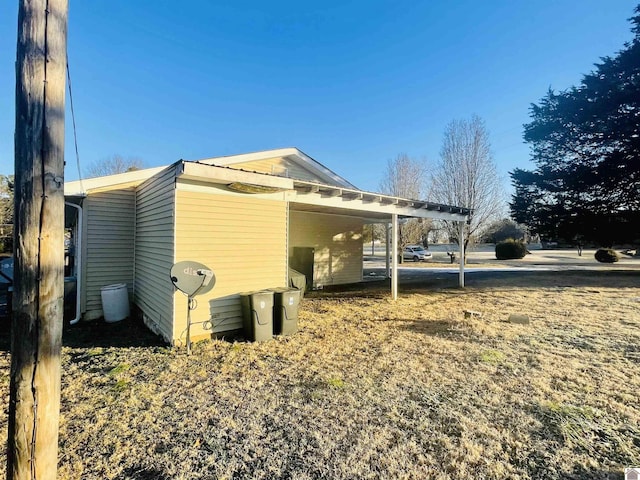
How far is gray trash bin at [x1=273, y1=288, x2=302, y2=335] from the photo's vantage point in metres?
5.75

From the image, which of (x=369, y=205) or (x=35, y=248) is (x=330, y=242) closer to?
(x=369, y=205)

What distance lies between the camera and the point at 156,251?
5.85 metres

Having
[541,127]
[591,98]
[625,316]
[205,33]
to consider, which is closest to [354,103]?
[205,33]

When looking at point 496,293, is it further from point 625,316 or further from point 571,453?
point 571,453

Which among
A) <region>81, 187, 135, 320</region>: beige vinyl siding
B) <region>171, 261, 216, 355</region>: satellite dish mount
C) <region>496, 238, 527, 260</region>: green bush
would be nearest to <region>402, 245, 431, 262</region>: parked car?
<region>496, 238, 527, 260</region>: green bush

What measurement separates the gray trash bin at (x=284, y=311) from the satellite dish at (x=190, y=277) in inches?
52.3

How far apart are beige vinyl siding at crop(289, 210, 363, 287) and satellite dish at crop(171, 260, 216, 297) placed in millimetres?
6139

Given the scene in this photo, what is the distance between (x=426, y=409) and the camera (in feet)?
10.5

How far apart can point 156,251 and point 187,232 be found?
119cm

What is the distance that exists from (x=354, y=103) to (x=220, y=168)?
13.0 metres

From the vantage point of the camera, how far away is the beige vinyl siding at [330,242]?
1136cm

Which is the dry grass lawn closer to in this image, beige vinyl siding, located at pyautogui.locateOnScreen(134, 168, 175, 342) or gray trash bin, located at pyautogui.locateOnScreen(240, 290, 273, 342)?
gray trash bin, located at pyautogui.locateOnScreen(240, 290, 273, 342)

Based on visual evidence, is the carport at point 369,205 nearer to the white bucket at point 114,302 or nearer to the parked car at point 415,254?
the white bucket at point 114,302

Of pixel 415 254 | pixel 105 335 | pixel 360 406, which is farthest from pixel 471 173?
pixel 105 335
